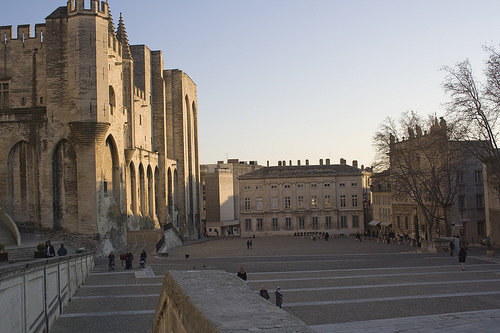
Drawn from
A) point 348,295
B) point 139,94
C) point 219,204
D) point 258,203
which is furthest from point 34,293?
point 219,204

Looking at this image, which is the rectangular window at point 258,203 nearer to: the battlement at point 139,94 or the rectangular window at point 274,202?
the rectangular window at point 274,202

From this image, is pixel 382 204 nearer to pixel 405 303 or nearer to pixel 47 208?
pixel 47 208

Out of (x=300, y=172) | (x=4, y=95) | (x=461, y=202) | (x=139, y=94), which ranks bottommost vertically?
(x=461, y=202)

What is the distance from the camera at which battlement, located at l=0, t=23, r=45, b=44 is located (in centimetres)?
3588

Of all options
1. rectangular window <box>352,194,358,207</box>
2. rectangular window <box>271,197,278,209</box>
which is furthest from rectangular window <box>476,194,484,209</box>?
rectangular window <box>271,197,278,209</box>

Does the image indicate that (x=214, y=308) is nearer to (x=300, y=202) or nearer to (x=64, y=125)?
(x=64, y=125)

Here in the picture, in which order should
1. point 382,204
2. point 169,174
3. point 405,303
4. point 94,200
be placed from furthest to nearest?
point 382,204 → point 169,174 → point 94,200 → point 405,303

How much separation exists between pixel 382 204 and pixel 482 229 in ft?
68.0

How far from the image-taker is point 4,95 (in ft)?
117

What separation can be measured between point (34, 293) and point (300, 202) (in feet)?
190

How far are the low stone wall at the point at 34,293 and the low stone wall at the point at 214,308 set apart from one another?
137 inches

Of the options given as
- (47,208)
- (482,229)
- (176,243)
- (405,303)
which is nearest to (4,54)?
(47,208)

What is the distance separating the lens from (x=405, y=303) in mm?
15859

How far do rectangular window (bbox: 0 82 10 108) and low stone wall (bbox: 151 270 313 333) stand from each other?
33193mm
